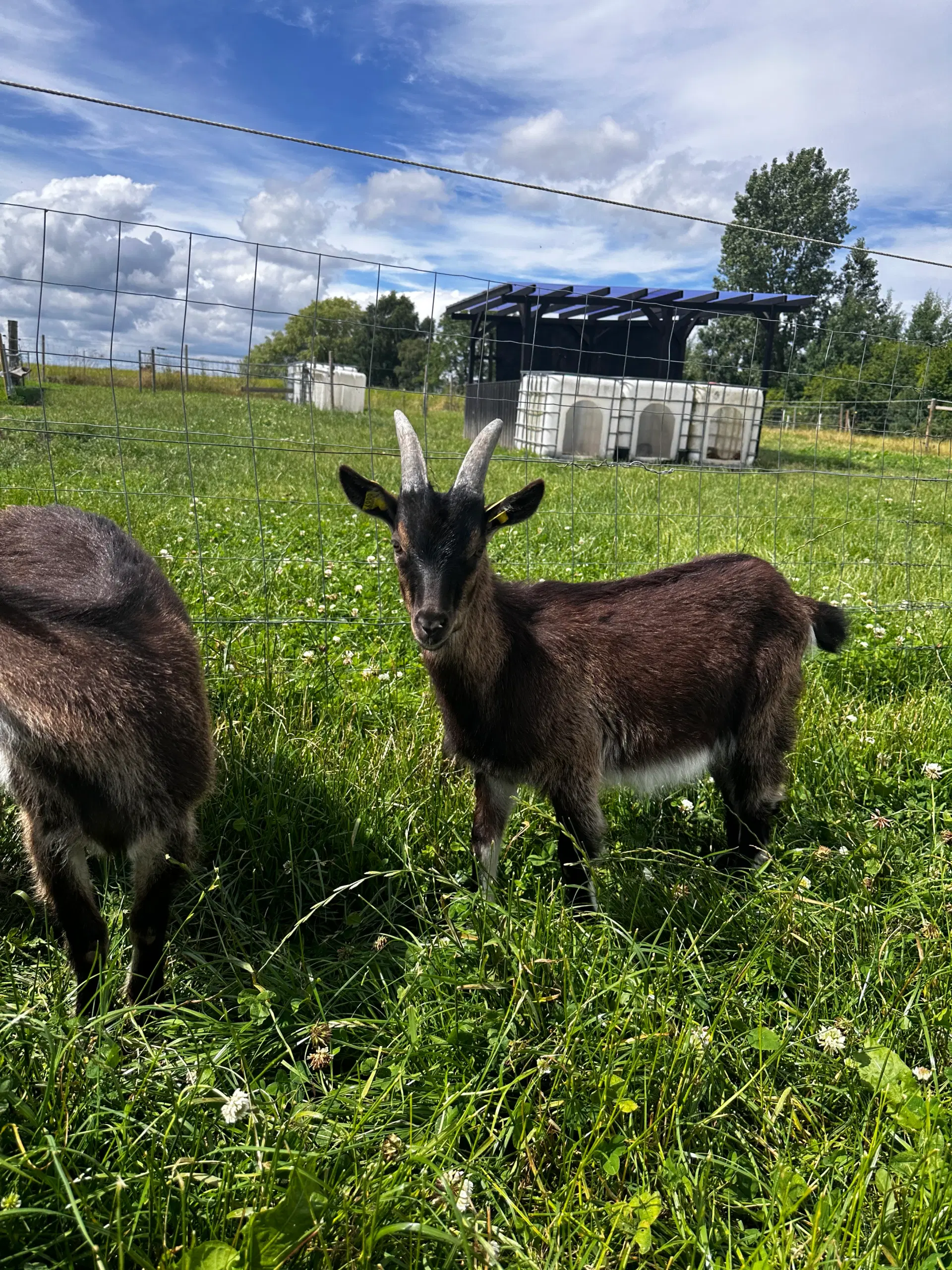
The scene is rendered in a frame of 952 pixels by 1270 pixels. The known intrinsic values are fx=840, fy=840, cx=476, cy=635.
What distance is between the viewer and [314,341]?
12.3 feet

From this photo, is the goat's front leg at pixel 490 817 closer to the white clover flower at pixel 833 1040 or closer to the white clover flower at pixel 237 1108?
the white clover flower at pixel 833 1040

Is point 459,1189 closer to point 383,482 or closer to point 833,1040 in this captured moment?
point 833,1040

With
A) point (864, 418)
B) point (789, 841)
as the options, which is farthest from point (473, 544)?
point (864, 418)

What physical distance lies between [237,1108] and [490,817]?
54.5 inches

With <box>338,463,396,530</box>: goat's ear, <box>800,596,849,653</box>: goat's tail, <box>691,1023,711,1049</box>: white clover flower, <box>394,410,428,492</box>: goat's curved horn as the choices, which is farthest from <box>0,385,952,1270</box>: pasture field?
<box>394,410,428,492</box>: goat's curved horn

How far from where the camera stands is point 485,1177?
1.69 meters

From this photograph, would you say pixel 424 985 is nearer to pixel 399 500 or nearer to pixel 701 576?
pixel 399 500

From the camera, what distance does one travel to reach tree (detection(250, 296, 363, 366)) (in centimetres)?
386

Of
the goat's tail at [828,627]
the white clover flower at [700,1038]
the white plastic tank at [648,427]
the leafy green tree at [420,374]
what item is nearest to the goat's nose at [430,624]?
the white clover flower at [700,1038]

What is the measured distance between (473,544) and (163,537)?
3.79m

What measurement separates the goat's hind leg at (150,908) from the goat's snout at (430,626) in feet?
2.91

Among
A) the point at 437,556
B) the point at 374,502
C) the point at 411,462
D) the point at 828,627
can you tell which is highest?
the point at 411,462

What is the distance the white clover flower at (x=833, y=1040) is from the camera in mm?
1949

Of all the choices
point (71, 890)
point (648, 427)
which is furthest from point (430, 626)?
point (648, 427)
